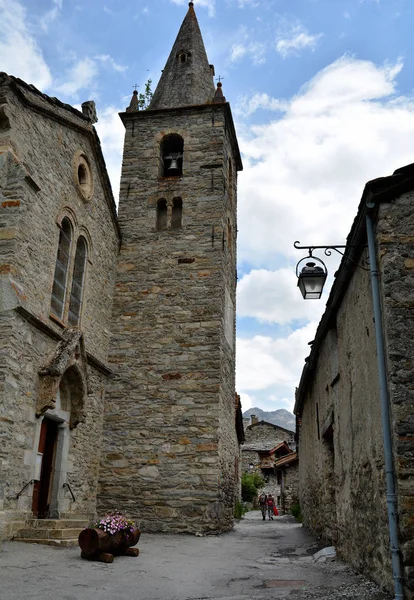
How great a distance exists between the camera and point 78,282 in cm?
1114

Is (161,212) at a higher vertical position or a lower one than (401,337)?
higher

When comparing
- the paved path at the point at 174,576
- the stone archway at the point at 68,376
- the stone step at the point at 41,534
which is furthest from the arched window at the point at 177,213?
the stone step at the point at 41,534

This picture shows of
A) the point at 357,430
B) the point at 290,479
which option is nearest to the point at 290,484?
the point at 290,479

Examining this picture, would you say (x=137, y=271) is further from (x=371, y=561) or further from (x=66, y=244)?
(x=371, y=561)

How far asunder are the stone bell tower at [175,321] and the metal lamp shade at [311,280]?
573cm

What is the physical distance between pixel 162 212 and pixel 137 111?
124 inches

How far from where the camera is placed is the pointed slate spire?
50.3 ft

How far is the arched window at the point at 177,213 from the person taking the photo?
13.7 metres

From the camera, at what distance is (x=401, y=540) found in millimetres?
4512

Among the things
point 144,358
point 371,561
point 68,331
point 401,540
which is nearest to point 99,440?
point 144,358

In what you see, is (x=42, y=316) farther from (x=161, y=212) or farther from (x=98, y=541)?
(x=161, y=212)

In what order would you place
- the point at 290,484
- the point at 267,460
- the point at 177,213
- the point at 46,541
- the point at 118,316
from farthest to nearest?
the point at 267,460, the point at 290,484, the point at 177,213, the point at 118,316, the point at 46,541

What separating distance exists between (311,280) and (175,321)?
650cm

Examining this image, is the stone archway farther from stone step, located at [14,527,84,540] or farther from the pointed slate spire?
the pointed slate spire
